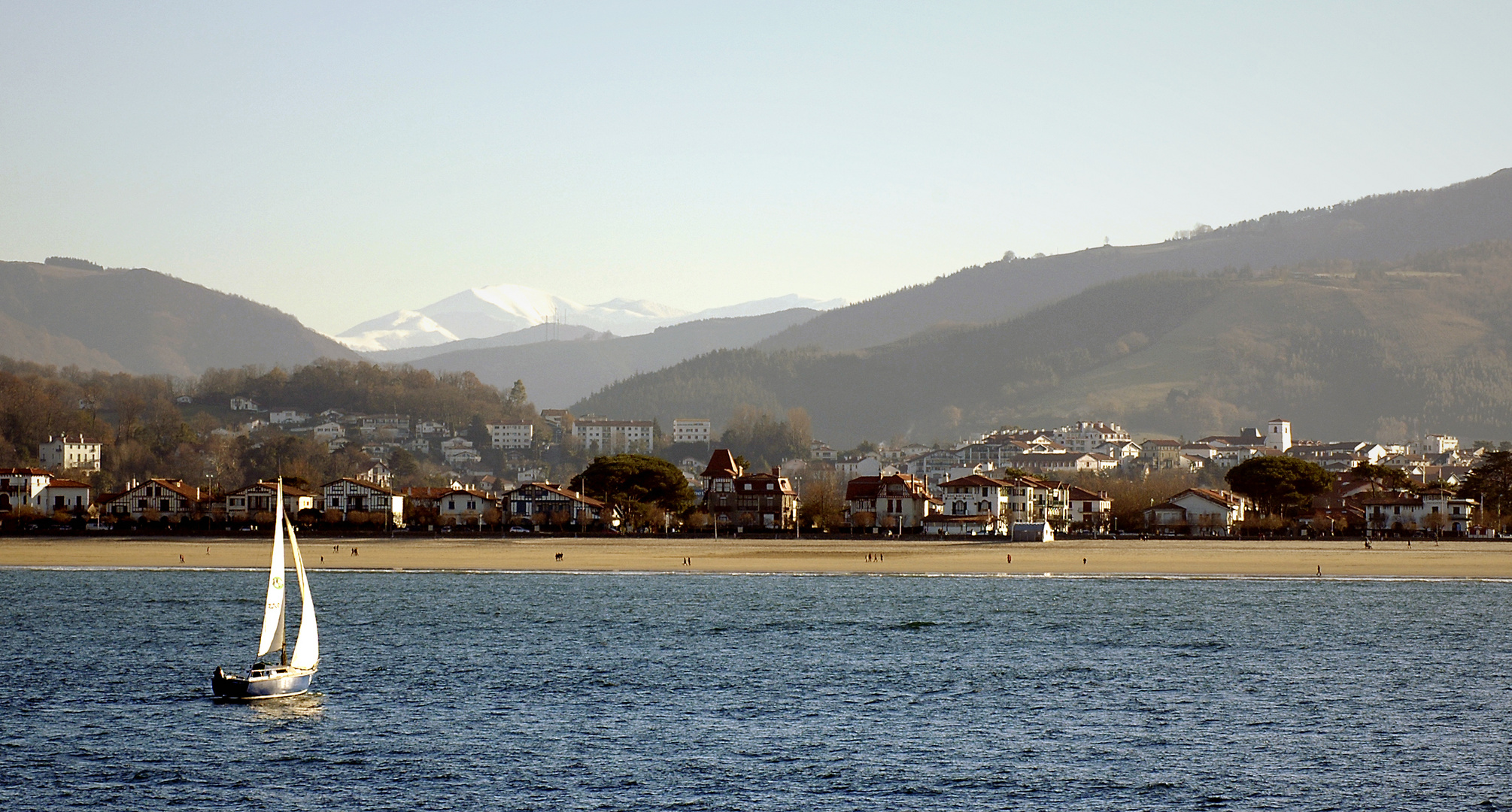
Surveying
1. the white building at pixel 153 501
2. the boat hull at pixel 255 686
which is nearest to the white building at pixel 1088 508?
the white building at pixel 153 501

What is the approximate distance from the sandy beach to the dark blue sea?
Result: 1535 centimetres

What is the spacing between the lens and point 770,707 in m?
37.8

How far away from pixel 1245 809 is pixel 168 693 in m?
26.7

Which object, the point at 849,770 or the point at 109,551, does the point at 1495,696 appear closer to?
the point at 849,770

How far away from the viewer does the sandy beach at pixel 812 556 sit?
8006 cm

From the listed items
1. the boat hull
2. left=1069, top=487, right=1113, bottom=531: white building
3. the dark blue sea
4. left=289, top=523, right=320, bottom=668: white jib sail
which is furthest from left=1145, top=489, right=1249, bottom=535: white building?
the boat hull

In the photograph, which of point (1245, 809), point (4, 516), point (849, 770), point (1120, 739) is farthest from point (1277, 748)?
point (4, 516)

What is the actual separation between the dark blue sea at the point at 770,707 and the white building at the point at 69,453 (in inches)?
4837

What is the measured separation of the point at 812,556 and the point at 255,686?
54.6 metres

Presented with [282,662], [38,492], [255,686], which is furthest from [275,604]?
[38,492]

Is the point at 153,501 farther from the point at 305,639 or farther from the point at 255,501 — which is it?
the point at 305,639

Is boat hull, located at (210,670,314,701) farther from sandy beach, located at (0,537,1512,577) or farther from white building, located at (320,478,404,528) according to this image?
white building, located at (320,478,404,528)

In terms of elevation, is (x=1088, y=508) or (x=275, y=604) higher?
(x=1088, y=508)

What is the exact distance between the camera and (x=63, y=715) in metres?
35.6
